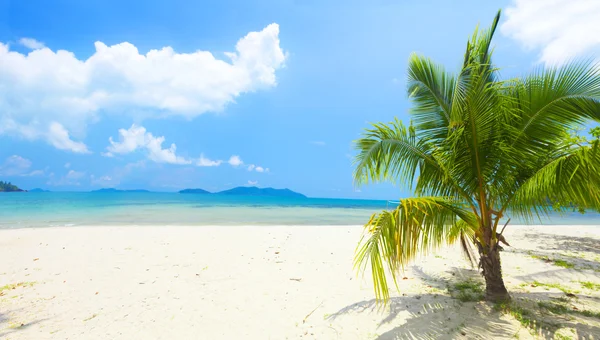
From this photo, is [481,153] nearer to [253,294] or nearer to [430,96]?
[430,96]

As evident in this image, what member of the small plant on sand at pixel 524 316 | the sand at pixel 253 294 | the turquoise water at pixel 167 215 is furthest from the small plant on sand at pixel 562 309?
the turquoise water at pixel 167 215

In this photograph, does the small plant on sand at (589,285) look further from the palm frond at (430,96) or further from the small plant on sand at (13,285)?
the small plant on sand at (13,285)

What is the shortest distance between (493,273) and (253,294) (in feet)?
13.7

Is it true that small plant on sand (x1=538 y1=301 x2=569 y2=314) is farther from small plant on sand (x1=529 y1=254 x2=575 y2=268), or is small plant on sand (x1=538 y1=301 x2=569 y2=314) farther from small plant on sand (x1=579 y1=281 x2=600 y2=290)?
small plant on sand (x1=529 y1=254 x2=575 y2=268)

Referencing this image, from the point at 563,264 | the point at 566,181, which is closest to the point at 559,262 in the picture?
the point at 563,264

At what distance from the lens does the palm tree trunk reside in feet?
14.8

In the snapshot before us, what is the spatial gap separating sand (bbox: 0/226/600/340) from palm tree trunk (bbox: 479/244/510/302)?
26 cm

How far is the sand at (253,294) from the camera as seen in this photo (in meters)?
4.01

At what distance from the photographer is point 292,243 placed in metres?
10.6

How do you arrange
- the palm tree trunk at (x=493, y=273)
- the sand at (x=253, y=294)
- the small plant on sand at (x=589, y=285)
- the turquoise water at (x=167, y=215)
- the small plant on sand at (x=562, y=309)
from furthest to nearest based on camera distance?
the turquoise water at (x=167, y=215) < the small plant on sand at (x=589, y=285) < the palm tree trunk at (x=493, y=273) < the small plant on sand at (x=562, y=309) < the sand at (x=253, y=294)

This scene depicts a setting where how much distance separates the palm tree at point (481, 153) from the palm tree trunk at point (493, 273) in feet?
0.05

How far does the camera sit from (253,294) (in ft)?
17.9

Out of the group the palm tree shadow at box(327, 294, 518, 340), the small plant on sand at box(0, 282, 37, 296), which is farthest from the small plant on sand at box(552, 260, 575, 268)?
the small plant on sand at box(0, 282, 37, 296)

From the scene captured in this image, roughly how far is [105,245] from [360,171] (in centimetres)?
949
